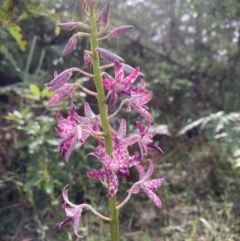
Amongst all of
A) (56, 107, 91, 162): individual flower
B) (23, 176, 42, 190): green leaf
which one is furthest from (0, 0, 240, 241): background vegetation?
(56, 107, 91, 162): individual flower

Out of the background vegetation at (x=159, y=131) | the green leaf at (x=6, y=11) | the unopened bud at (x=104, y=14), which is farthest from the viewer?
the background vegetation at (x=159, y=131)

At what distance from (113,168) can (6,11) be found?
1.67 meters

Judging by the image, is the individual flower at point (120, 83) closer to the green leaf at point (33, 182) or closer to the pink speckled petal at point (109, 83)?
the pink speckled petal at point (109, 83)

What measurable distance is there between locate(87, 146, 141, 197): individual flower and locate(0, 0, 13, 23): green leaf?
1.58 m

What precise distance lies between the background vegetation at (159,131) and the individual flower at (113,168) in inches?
25.0

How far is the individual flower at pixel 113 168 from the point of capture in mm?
1485

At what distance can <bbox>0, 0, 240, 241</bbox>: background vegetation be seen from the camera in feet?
10.2

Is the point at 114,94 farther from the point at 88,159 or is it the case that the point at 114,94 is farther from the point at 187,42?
the point at 187,42

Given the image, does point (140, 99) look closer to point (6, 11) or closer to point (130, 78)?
point (130, 78)

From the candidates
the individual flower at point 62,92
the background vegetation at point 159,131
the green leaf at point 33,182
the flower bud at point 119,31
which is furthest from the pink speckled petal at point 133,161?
the green leaf at point 33,182

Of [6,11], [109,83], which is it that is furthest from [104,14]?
[6,11]

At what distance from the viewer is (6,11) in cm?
280

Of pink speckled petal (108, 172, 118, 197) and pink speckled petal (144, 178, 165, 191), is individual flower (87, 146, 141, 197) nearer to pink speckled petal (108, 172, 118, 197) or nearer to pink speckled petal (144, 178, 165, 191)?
pink speckled petal (108, 172, 118, 197)

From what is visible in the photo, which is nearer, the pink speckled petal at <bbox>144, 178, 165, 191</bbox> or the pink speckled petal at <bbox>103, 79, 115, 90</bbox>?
the pink speckled petal at <bbox>103, 79, 115, 90</bbox>
